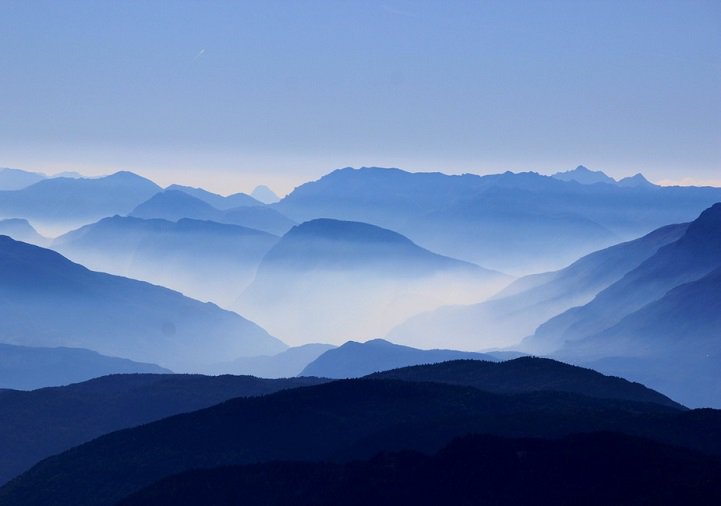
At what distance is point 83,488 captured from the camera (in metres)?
127

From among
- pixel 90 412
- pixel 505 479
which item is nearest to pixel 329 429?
pixel 505 479

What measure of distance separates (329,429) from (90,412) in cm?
7182

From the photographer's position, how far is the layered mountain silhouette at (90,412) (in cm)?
17588

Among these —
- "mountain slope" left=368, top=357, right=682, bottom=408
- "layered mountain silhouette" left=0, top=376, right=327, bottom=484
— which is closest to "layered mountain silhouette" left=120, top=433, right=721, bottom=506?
"mountain slope" left=368, top=357, right=682, bottom=408

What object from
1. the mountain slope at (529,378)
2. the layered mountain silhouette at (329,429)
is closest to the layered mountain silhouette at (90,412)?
the mountain slope at (529,378)

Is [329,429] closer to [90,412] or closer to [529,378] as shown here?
[529,378]

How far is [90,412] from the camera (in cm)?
18938

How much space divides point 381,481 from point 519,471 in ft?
38.3

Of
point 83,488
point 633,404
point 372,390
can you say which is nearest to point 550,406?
point 633,404

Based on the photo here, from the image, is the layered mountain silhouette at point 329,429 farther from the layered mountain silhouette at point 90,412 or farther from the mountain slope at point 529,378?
the layered mountain silhouette at point 90,412

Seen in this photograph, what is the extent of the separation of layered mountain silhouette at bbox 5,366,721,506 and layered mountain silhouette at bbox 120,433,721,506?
646 inches

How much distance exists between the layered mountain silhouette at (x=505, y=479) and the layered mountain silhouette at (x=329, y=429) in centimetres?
1640

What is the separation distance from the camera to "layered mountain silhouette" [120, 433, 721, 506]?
281 ft

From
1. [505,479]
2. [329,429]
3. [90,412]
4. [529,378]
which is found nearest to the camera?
[505,479]
